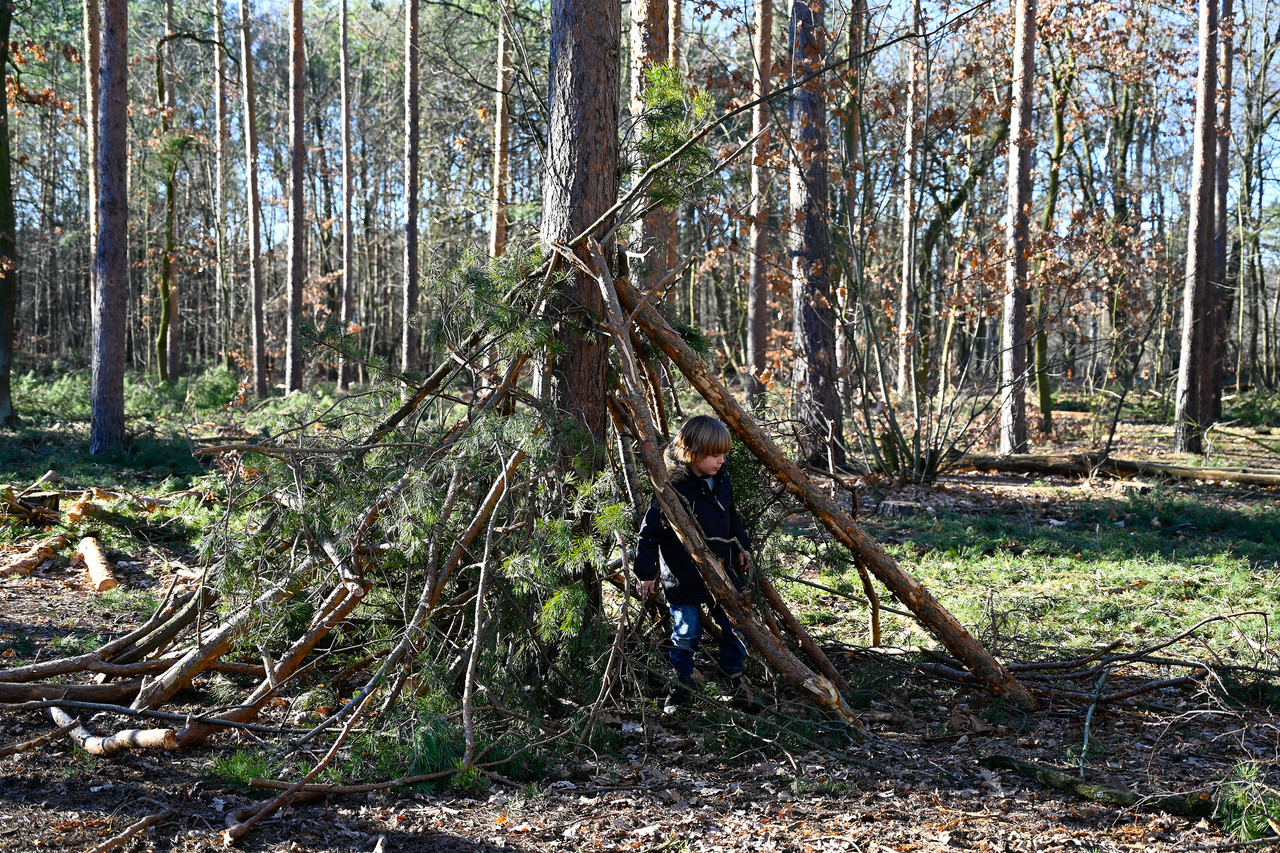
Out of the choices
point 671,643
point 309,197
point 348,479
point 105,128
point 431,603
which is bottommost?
point 671,643

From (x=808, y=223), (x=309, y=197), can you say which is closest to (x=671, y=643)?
(x=808, y=223)

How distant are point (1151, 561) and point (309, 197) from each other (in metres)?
32.0

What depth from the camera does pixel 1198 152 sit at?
41.8 feet

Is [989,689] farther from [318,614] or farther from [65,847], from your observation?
[65,847]

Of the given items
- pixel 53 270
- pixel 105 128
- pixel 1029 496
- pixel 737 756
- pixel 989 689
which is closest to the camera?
pixel 737 756

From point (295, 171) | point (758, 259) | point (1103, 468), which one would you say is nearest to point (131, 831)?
point (1103, 468)

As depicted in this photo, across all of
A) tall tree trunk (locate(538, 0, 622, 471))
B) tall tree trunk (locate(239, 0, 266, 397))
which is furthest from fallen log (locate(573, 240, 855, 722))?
tall tree trunk (locate(239, 0, 266, 397))

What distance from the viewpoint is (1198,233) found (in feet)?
41.0

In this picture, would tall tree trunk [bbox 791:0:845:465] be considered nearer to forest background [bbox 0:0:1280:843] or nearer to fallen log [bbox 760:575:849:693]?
forest background [bbox 0:0:1280:843]

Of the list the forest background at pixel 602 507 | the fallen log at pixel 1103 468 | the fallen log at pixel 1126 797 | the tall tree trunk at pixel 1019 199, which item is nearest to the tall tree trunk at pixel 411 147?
the forest background at pixel 602 507

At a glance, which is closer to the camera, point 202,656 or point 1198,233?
point 202,656

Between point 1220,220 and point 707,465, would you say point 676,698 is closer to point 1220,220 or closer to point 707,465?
point 707,465

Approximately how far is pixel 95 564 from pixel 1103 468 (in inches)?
429

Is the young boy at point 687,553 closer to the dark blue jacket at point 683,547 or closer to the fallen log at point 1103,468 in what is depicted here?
the dark blue jacket at point 683,547
